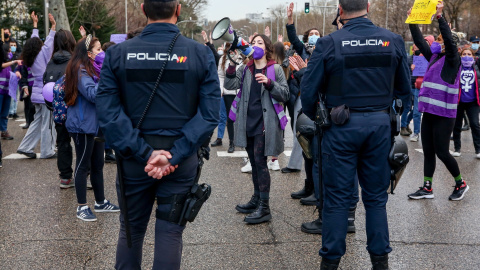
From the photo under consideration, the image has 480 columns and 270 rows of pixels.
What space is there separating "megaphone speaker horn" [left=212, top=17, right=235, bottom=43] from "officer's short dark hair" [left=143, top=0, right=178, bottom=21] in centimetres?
180

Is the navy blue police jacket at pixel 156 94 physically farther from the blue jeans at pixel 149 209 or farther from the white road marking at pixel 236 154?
the white road marking at pixel 236 154

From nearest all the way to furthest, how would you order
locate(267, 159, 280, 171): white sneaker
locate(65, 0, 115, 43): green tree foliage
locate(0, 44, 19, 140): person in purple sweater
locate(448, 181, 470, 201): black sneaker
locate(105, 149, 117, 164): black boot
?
locate(448, 181, 470, 201): black sneaker → locate(267, 159, 280, 171): white sneaker → locate(105, 149, 117, 164): black boot → locate(0, 44, 19, 140): person in purple sweater → locate(65, 0, 115, 43): green tree foliage

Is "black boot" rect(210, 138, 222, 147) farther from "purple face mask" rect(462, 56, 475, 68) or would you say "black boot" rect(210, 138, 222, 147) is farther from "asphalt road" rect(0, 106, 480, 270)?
"purple face mask" rect(462, 56, 475, 68)

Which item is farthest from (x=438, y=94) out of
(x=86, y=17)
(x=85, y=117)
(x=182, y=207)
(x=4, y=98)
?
(x=86, y=17)

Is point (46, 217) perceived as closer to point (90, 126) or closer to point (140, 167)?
point (90, 126)

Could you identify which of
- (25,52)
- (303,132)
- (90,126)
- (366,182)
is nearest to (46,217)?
(90,126)

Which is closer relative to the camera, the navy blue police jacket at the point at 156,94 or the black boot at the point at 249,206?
the navy blue police jacket at the point at 156,94

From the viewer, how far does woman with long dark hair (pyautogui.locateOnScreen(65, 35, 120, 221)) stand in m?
5.28

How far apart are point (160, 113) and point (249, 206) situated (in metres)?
2.82

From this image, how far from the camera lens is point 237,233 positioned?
5000mm

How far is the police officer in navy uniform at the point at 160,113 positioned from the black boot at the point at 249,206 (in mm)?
2515

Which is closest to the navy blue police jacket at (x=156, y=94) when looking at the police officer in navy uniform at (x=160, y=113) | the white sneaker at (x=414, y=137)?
the police officer in navy uniform at (x=160, y=113)

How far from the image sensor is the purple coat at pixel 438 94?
19.2ft

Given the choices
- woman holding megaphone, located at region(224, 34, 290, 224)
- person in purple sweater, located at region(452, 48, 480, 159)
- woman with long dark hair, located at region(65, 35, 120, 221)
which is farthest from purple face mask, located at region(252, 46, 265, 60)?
person in purple sweater, located at region(452, 48, 480, 159)
